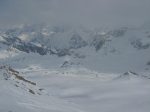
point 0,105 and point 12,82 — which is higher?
point 12,82

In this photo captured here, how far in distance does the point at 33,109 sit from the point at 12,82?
18.0m

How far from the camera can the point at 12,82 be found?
84562 millimetres

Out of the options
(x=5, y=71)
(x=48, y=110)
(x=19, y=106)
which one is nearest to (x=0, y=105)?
(x=19, y=106)

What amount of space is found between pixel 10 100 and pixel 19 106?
3.07 metres

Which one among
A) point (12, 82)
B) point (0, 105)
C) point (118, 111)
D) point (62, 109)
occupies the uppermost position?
point (118, 111)

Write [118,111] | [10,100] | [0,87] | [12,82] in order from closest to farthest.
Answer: [10,100] < [0,87] < [12,82] < [118,111]

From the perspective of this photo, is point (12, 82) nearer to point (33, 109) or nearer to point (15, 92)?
point (15, 92)

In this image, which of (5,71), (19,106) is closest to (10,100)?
(19,106)

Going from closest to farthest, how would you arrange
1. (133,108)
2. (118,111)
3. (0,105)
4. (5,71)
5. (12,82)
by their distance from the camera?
(0,105)
(12,82)
(5,71)
(118,111)
(133,108)

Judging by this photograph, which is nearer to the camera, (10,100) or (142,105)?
(10,100)

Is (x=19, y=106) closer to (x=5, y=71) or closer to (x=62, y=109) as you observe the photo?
(x=62, y=109)

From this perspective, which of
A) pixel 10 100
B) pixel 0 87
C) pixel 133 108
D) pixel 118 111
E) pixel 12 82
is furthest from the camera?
pixel 133 108

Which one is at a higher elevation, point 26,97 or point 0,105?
point 26,97

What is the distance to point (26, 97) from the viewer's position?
77.2 m
